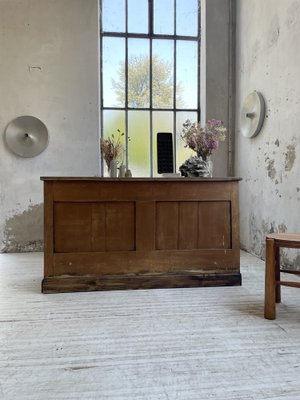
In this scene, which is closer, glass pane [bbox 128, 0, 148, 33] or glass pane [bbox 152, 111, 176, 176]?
glass pane [bbox 128, 0, 148, 33]

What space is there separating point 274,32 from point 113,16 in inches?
98.8

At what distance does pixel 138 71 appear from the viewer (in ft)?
17.8

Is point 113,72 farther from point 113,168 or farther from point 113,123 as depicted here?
point 113,168

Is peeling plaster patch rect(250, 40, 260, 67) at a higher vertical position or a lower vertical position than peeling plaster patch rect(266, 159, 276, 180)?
higher

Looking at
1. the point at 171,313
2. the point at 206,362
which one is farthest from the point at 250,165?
the point at 206,362

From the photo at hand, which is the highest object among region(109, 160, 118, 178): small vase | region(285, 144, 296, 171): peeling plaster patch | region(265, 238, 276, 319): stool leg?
region(285, 144, 296, 171): peeling plaster patch

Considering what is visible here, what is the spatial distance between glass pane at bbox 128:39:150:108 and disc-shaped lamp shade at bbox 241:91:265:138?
159cm

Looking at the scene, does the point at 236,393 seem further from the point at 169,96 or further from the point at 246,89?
the point at 169,96

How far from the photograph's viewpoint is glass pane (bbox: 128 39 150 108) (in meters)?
5.41

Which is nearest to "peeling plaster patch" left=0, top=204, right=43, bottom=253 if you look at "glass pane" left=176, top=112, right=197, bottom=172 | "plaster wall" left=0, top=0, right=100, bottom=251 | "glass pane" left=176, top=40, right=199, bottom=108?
"plaster wall" left=0, top=0, right=100, bottom=251

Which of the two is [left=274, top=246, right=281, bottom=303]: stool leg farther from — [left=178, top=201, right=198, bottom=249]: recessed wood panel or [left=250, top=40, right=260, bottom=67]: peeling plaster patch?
[left=250, top=40, right=260, bottom=67]: peeling plaster patch

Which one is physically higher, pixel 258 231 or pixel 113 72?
pixel 113 72

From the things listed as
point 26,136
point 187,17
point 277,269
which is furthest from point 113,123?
point 277,269

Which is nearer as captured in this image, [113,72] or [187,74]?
[113,72]
